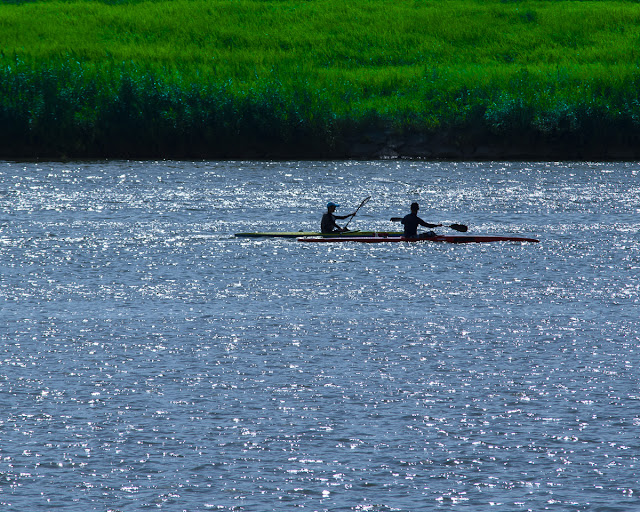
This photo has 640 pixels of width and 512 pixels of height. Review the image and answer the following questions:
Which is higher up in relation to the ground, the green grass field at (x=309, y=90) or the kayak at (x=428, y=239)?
the green grass field at (x=309, y=90)

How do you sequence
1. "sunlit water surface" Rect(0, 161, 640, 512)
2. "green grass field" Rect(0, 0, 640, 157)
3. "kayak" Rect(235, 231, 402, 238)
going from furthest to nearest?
"green grass field" Rect(0, 0, 640, 157) → "kayak" Rect(235, 231, 402, 238) → "sunlit water surface" Rect(0, 161, 640, 512)

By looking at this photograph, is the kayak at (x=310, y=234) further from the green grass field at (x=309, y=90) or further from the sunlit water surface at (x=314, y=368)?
the green grass field at (x=309, y=90)

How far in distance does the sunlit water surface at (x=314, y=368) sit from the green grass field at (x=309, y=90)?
15402 mm

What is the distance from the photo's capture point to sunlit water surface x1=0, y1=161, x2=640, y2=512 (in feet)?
43.2

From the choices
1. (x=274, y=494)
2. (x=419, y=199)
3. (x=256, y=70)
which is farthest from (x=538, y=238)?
(x=256, y=70)

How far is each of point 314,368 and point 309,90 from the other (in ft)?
125

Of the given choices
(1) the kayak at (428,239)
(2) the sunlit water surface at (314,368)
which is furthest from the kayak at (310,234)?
(2) the sunlit water surface at (314,368)

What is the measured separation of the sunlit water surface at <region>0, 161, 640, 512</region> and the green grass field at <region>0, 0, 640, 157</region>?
15.4 m

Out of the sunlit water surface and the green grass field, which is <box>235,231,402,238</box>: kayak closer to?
the sunlit water surface

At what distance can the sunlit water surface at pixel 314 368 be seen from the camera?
1316cm

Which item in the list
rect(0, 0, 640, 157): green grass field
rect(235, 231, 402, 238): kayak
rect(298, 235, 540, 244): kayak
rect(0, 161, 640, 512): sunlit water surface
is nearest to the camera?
rect(0, 161, 640, 512): sunlit water surface

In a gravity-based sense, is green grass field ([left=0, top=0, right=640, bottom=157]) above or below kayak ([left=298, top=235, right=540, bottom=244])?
above

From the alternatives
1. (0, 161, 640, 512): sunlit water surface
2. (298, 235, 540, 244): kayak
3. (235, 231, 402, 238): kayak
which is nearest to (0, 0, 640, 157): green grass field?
(0, 161, 640, 512): sunlit water surface

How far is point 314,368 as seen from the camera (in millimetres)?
18406
